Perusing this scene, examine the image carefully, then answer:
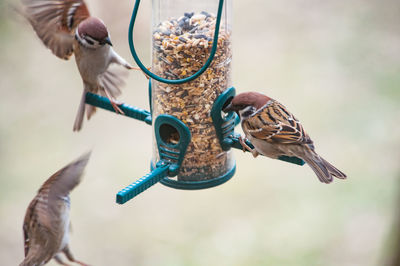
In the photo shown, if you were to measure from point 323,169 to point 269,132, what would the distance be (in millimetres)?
433

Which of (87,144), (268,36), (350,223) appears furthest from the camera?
(268,36)

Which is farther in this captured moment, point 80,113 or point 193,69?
point 80,113

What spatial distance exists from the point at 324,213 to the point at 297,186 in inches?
18.9

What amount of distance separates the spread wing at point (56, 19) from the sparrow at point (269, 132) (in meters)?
1.40

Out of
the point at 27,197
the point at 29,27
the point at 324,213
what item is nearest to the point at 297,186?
the point at 324,213

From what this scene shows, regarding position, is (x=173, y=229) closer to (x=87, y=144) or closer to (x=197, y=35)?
(x=87, y=144)

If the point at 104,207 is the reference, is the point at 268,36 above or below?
above

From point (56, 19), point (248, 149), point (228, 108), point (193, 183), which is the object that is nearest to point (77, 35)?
point (56, 19)

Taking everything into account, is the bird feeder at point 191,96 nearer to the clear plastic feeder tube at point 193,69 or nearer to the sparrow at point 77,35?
the clear plastic feeder tube at point 193,69

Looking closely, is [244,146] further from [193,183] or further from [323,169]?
[323,169]

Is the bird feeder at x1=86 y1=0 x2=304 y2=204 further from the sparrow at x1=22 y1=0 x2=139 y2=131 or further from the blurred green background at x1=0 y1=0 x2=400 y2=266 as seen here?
the blurred green background at x1=0 y1=0 x2=400 y2=266

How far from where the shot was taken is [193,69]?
378cm

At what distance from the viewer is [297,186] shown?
6.62 meters

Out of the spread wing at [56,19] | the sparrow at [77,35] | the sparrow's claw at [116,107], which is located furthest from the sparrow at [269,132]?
the spread wing at [56,19]
